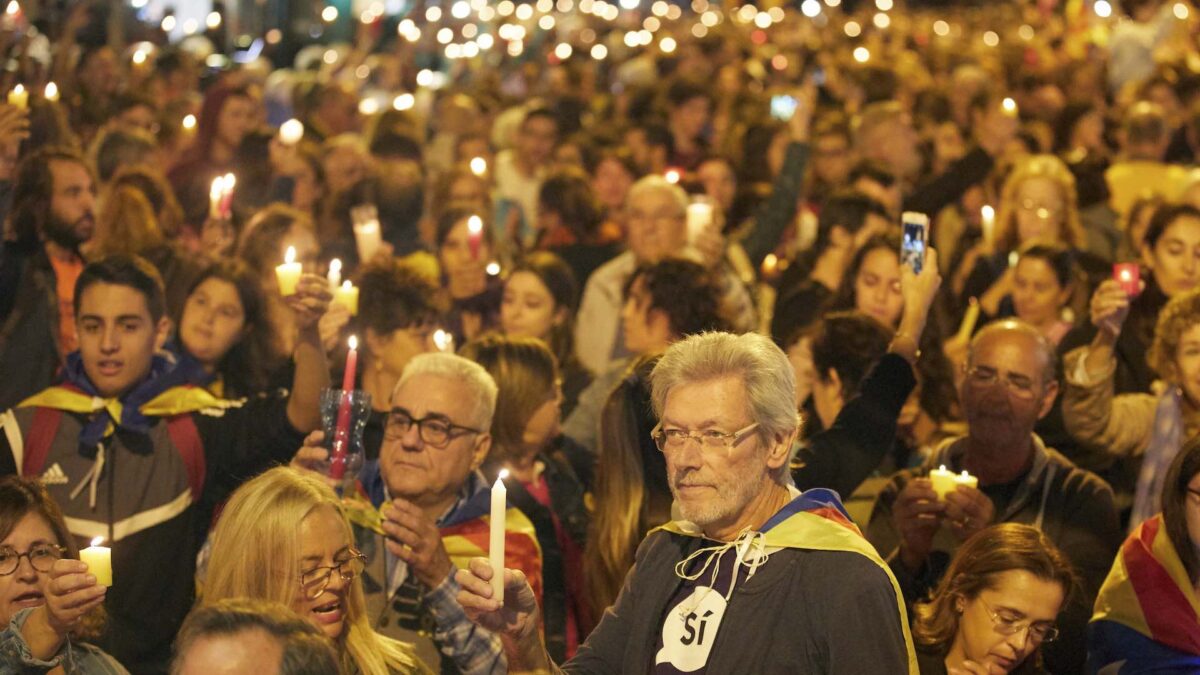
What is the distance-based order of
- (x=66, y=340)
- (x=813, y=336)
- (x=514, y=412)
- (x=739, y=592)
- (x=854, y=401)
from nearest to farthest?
(x=739, y=592) → (x=854, y=401) → (x=514, y=412) → (x=813, y=336) → (x=66, y=340)

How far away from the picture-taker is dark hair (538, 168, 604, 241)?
9308mm

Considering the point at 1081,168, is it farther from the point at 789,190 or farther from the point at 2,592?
the point at 2,592

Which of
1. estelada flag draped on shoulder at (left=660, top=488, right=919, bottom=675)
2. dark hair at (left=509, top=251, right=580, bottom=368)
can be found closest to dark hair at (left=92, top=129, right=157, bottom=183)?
dark hair at (left=509, top=251, right=580, bottom=368)

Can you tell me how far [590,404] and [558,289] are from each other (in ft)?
3.33

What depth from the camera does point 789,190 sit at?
9.80 metres

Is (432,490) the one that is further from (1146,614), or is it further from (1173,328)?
(1173,328)

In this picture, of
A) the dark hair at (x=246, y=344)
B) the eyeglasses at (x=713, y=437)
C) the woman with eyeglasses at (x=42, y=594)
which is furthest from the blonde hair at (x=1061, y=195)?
the woman with eyeglasses at (x=42, y=594)

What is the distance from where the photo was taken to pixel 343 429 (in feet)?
15.4

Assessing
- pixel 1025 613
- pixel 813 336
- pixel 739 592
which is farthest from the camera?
pixel 813 336

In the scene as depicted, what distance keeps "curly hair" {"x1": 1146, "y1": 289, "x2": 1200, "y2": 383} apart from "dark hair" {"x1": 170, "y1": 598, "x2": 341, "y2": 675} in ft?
11.9

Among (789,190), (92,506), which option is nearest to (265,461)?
(92,506)

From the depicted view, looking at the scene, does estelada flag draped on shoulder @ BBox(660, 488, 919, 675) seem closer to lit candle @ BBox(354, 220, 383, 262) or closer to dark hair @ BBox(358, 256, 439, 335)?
dark hair @ BBox(358, 256, 439, 335)

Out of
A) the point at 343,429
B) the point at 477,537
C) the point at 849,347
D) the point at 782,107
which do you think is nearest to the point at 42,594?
the point at 343,429

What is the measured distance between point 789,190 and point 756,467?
6214mm
